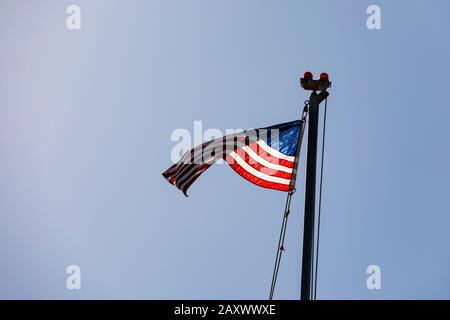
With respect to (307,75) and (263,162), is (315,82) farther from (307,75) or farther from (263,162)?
(263,162)

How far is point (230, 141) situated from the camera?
14.0 meters

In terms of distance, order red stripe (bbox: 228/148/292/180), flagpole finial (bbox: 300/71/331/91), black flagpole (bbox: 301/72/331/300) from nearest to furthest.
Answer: black flagpole (bbox: 301/72/331/300)
flagpole finial (bbox: 300/71/331/91)
red stripe (bbox: 228/148/292/180)

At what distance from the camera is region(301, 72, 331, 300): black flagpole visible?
10273 millimetres

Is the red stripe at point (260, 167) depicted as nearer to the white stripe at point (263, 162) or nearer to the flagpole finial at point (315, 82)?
the white stripe at point (263, 162)

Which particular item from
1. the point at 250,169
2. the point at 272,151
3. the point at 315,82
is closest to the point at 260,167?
the point at 250,169

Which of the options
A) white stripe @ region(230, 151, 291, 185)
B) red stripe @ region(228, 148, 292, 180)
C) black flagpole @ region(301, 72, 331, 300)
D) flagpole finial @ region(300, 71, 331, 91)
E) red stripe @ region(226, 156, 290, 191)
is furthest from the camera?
white stripe @ region(230, 151, 291, 185)

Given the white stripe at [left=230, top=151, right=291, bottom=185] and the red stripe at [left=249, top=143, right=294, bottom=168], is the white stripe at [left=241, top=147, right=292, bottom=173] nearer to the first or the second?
the red stripe at [left=249, top=143, right=294, bottom=168]

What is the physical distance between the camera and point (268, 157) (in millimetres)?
13812

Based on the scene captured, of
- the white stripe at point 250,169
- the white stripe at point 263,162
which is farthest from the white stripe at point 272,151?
the white stripe at point 250,169

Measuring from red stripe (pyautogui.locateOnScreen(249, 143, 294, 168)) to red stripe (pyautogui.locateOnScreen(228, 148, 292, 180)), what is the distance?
0.18m

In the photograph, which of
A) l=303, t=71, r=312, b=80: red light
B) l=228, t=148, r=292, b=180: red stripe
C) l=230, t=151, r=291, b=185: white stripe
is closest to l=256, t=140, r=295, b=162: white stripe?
l=228, t=148, r=292, b=180: red stripe
